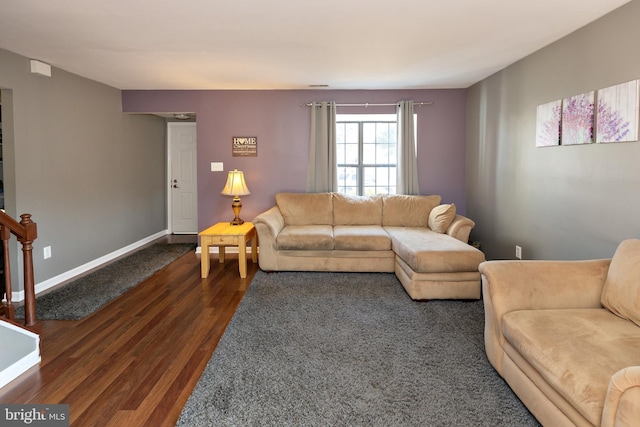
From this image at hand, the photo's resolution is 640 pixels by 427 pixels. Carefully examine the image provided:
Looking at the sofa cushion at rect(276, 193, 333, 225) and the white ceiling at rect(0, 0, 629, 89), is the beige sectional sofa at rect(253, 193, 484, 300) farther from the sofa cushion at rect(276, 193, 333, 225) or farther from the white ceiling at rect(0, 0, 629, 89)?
the white ceiling at rect(0, 0, 629, 89)

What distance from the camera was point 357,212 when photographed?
5.18 m

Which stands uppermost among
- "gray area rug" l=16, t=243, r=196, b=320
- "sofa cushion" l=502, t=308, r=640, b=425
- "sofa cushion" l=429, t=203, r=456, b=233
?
"sofa cushion" l=429, t=203, r=456, b=233

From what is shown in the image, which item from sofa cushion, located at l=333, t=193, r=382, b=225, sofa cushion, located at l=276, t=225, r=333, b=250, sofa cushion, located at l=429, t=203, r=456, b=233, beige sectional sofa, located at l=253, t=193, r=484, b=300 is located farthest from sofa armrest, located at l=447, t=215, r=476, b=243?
sofa cushion, located at l=276, t=225, r=333, b=250

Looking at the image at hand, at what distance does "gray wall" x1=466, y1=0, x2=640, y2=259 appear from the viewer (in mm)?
2692

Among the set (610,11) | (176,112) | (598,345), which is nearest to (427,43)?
(610,11)

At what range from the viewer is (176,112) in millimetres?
5566

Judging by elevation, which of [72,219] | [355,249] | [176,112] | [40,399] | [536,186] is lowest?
[40,399]

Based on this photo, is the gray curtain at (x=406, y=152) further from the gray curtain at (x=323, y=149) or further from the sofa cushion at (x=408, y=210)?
the gray curtain at (x=323, y=149)

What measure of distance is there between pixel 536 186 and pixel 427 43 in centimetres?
171

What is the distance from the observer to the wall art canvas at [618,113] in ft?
8.41

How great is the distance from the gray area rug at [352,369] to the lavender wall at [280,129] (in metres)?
2.35

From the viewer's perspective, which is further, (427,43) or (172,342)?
(427,43)

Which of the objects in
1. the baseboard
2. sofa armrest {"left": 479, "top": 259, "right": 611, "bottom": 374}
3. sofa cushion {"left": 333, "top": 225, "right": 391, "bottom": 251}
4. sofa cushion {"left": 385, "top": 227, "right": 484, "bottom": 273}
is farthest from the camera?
sofa cushion {"left": 333, "top": 225, "right": 391, "bottom": 251}

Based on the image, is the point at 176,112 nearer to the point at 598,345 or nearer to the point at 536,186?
the point at 536,186
